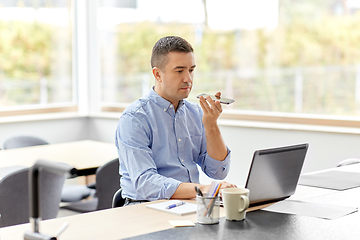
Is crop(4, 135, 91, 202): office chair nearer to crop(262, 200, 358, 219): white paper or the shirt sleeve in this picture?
the shirt sleeve

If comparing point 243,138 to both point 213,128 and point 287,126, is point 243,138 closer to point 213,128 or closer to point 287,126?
point 287,126

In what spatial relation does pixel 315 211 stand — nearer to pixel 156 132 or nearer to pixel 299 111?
pixel 156 132

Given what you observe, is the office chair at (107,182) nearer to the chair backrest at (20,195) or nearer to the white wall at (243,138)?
the chair backrest at (20,195)

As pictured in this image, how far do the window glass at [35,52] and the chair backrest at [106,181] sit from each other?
2542 millimetres

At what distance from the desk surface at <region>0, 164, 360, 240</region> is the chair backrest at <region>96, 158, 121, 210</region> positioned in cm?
111

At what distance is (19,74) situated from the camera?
4871 millimetres

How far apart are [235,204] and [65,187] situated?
2.35 meters

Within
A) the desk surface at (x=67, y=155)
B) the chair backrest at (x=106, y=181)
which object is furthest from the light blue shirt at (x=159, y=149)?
the desk surface at (x=67, y=155)

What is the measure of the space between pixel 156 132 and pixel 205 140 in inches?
11.7

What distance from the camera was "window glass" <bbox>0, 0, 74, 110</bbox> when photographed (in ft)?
15.6

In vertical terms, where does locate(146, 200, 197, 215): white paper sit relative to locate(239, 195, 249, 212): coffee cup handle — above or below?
below

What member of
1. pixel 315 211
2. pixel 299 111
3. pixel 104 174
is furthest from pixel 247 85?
pixel 315 211

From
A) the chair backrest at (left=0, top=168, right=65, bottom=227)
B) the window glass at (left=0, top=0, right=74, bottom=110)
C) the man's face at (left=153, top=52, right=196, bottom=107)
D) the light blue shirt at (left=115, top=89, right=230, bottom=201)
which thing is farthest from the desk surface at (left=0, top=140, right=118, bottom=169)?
the window glass at (left=0, top=0, right=74, bottom=110)

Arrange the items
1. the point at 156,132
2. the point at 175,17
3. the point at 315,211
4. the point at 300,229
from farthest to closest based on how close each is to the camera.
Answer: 1. the point at 175,17
2. the point at 156,132
3. the point at 315,211
4. the point at 300,229
